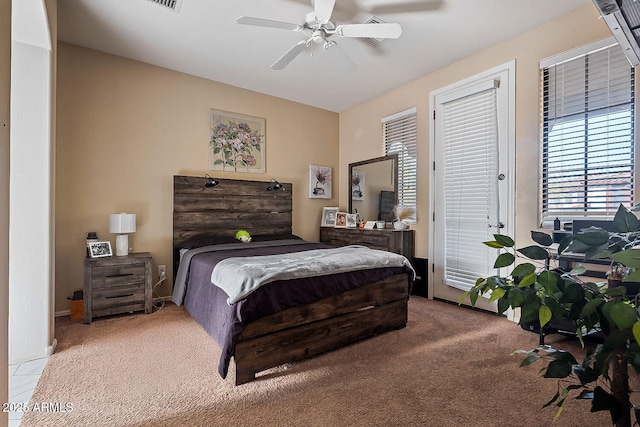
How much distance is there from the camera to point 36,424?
152cm

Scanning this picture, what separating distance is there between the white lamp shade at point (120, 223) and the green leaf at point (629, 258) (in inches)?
139

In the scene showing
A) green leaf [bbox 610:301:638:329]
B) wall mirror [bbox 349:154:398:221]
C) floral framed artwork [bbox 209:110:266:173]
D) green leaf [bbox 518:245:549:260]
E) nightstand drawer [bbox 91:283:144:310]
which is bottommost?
nightstand drawer [bbox 91:283:144:310]

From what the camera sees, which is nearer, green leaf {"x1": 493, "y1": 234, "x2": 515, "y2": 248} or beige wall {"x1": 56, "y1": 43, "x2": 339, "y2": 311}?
green leaf {"x1": 493, "y1": 234, "x2": 515, "y2": 248}

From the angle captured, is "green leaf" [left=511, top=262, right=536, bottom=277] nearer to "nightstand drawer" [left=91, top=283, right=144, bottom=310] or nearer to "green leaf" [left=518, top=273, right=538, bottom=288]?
"green leaf" [left=518, top=273, right=538, bottom=288]

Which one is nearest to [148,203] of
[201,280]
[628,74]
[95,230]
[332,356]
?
[95,230]

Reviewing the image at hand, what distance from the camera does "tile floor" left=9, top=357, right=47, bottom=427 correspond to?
1597mm

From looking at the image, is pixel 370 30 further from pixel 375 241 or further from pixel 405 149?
pixel 375 241

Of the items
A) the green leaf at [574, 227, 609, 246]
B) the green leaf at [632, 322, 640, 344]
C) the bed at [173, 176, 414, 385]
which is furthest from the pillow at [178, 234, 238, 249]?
the green leaf at [632, 322, 640, 344]

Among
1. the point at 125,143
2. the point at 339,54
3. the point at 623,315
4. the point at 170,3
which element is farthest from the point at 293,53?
the point at 623,315

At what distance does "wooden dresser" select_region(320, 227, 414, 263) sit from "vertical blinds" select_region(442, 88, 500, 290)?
449 millimetres

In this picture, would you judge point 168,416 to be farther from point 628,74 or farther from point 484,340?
point 628,74

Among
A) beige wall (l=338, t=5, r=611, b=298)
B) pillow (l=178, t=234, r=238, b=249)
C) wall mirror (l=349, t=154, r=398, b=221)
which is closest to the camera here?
beige wall (l=338, t=5, r=611, b=298)

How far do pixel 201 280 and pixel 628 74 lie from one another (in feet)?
12.0

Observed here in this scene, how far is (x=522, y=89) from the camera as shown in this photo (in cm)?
295
